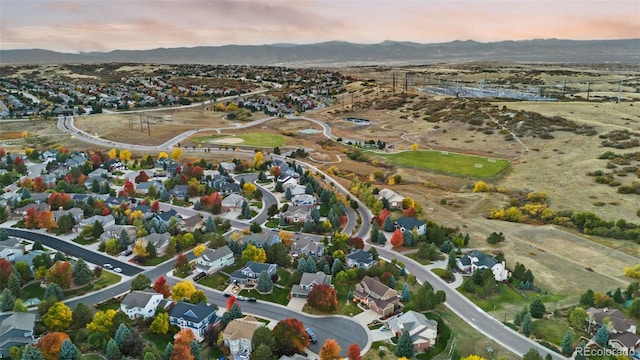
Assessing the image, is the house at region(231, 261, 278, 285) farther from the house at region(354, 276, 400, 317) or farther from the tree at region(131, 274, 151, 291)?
the house at region(354, 276, 400, 317)

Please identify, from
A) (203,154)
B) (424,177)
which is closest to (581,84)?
(424,177)

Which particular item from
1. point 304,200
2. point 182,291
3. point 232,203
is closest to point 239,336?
point 182,291

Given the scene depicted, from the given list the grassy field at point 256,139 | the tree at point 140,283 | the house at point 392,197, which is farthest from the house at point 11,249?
the grassy field at point 256,139

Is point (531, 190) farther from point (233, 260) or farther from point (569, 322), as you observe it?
point (233, 260)

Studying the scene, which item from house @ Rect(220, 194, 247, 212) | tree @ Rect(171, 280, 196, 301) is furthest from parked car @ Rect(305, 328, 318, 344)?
house @ Rect(220, 194, 247, 212)

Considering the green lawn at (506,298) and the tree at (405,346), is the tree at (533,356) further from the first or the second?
the green lawn at (506,298)

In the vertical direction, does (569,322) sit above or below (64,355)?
below
